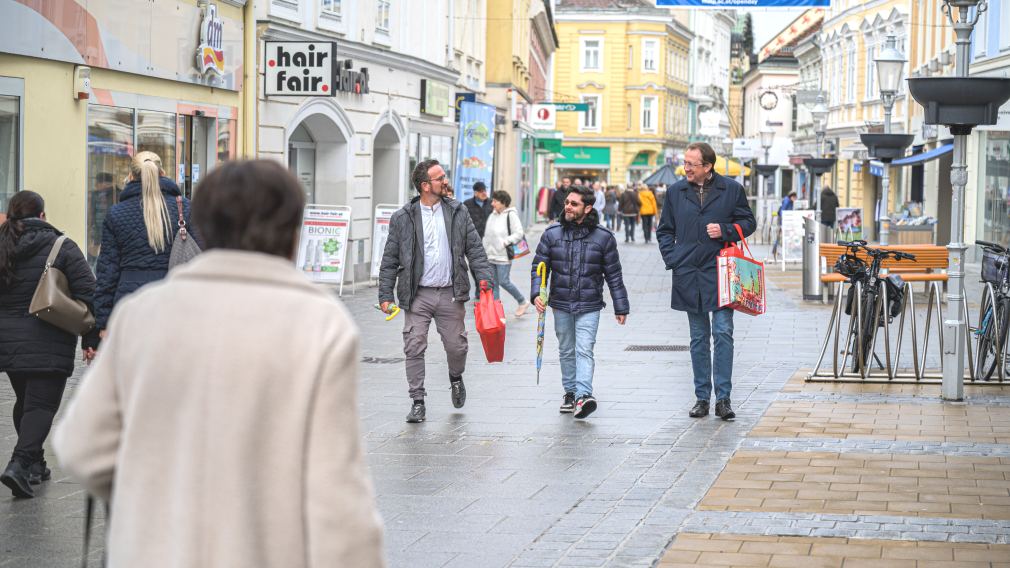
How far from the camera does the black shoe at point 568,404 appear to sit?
A: 1034 cm

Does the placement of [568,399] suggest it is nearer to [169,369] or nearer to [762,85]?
[169,369]

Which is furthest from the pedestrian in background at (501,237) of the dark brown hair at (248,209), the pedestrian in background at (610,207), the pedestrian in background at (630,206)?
the pedestrian in background at (610,207)

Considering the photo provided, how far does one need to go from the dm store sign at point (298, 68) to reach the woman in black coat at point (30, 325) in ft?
39.2

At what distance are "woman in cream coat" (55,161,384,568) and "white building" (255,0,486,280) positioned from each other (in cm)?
1711

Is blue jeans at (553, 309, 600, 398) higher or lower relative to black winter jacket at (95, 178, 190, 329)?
lower

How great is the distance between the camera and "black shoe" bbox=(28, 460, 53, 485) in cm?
758

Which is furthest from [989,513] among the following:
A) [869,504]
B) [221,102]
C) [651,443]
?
Result: [221,102]

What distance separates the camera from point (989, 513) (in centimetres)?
693

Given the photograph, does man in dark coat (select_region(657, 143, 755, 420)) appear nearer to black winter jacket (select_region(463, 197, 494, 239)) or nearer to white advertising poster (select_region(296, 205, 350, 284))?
black winter jacket (select_region(463, 197, 494, 239))

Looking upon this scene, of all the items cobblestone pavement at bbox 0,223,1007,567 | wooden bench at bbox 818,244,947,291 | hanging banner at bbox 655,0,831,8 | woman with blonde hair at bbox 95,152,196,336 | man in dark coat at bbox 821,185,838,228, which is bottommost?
cobblestone pavement at bbox 0,223,1007,567

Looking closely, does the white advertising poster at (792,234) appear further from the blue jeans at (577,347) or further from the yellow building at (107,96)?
the blue jeans at (577,347)

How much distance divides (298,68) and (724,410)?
11067mm

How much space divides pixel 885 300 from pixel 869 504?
526 centimetres

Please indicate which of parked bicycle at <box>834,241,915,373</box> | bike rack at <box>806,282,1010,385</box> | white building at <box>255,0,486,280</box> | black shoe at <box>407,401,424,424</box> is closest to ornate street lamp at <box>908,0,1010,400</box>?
bike rack at <box>806,282,1010,385</box>
